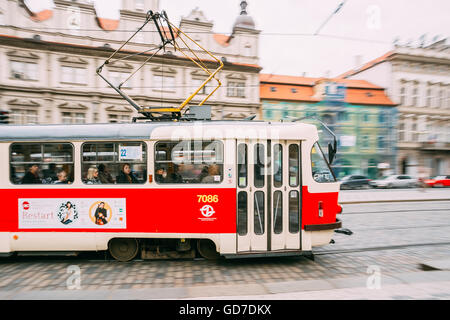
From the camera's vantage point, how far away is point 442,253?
639 cm

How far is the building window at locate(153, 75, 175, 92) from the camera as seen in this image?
2484cm

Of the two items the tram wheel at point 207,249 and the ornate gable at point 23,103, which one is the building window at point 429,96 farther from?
the ornate gable at point 23,103

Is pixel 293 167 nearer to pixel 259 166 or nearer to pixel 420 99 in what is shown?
pixel 259 166

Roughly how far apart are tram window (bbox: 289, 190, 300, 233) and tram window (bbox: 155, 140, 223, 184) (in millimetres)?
1454

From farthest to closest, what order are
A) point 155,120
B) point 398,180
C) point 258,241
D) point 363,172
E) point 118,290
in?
point 363,172
point 398,180
point 155,120
point 258,241
point 118,290

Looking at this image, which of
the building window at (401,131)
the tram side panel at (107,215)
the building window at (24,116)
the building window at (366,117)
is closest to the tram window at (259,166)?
the tram side panel at (107,215)

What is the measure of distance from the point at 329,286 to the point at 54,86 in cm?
2508

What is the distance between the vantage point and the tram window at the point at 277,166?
18.1 ft

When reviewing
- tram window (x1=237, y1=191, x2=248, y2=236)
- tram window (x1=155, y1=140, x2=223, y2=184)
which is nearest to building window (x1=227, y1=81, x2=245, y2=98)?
tram window (x1=155, y1=140, x2=223, y2=184)

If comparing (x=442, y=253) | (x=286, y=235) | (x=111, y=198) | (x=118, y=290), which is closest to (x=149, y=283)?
(x=118, y=290)

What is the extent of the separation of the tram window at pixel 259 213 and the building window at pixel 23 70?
79.2 feet

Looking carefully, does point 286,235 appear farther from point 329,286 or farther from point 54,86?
point 54,86

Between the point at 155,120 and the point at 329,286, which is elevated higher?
the point at 155,120

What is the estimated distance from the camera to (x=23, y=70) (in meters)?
22.2
